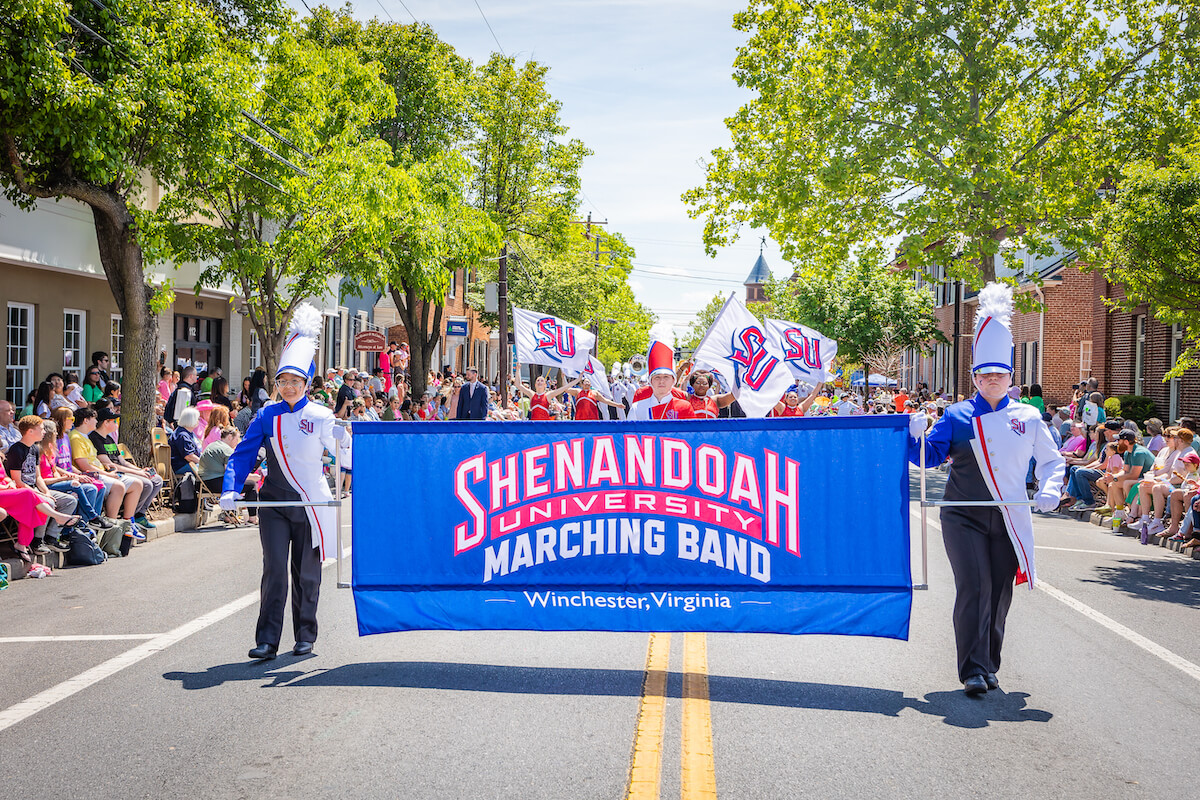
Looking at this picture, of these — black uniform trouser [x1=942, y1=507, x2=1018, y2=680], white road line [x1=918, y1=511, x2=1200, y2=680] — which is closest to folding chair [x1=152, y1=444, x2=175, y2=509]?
white road line [x1=918, y1=511, x2=1200, y2=680]

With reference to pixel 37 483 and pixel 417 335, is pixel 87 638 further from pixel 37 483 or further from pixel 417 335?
pixel 417 335

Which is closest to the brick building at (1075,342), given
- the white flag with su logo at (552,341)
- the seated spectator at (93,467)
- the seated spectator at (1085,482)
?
the seated spectator at (1085,482)

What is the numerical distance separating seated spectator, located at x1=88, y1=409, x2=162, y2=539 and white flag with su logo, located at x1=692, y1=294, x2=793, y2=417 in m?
6.62

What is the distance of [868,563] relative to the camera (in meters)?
6.39

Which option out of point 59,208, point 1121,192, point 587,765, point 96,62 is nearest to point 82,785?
point 587,765

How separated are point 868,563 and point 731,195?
2415 centimetres

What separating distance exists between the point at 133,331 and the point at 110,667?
9.24 m

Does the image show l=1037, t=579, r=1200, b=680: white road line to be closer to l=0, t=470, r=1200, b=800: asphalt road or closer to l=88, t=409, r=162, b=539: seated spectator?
l=0, t=470, r=1200, b=800: asphalt road

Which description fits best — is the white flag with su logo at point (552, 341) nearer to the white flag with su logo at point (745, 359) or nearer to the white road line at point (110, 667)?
the white flag with su logo at point (745, 359)

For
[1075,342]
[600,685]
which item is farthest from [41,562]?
[1075,342]

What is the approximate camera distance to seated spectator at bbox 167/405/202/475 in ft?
46.9

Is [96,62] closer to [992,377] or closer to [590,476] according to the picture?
[590,476]

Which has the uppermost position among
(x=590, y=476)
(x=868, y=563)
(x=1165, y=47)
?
(x=1165, y=47)

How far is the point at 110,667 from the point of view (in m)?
6.76
